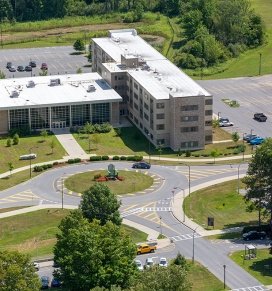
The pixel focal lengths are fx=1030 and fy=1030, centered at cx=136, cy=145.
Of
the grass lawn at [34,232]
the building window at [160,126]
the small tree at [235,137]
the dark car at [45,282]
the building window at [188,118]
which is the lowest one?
the grass lawn at [34,232]

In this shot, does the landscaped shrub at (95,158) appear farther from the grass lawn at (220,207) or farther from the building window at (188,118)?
the grass lawn at (220,207)

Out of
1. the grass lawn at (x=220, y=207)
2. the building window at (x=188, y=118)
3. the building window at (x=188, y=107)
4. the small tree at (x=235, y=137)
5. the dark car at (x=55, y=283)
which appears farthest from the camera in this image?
the small tree at (x=235, y=137)

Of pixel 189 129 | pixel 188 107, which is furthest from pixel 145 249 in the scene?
pixel 188 107

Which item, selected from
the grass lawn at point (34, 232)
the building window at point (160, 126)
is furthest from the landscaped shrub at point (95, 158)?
the grass lawn at point (34, 232)

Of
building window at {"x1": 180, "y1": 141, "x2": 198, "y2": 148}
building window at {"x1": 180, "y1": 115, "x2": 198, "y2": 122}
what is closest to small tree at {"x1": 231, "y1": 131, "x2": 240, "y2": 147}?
building window at {"x1": 180, "y1": 141, "x2": 198, "y2": 148}

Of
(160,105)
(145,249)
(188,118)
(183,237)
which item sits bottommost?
(183,237)

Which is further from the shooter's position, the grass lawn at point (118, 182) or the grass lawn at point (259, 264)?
the grass lawn at point (118, 182)

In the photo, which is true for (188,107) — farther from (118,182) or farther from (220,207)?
(220,207)
